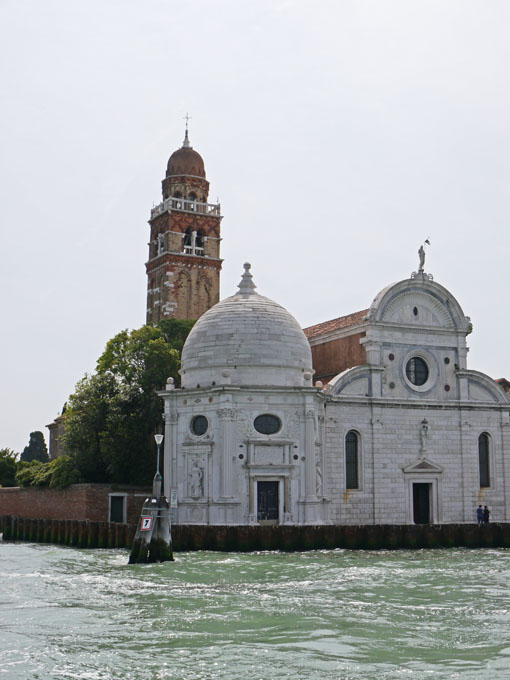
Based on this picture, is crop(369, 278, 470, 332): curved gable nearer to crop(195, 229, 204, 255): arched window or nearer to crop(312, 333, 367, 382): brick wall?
crop(312, 333, 367, 382): brick wall

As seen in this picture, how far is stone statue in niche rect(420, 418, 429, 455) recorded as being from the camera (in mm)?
39625

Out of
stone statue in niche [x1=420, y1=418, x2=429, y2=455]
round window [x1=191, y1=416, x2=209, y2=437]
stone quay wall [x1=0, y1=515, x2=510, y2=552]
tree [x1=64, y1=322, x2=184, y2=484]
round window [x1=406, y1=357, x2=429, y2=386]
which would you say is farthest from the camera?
tree [x1=64, y1=322, x2=184, y2=484]

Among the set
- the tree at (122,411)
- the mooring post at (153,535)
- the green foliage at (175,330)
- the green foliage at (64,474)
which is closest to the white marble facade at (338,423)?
the tree at (122,411)

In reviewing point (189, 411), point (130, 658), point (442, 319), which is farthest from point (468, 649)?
point (442, 319)

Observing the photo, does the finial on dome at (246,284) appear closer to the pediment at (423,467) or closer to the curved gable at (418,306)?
the curved gable at (418,306)

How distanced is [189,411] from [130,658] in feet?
72.4

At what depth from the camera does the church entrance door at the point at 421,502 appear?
131ft

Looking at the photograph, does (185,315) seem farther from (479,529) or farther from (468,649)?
(468,649)

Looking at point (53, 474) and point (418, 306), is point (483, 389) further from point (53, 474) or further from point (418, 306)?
point (53, 474)

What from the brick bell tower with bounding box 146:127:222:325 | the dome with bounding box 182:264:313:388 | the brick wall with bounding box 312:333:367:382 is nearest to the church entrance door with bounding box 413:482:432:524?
the brick wall with bounding box 312:333:367:382

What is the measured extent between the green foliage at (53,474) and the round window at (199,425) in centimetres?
864

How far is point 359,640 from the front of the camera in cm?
1539

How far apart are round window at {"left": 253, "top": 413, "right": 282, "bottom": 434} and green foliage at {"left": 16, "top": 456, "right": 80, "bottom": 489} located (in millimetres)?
11201

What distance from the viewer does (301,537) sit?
31266mm
